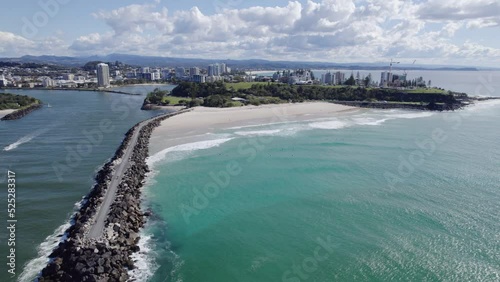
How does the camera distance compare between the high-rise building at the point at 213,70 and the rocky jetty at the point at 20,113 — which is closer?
the rocky jetty at the point at 20,113

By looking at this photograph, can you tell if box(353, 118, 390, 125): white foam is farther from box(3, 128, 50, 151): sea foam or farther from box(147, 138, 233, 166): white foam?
box(3, 128, 50, 151): sea foam

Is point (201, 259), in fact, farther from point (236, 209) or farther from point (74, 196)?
point (74, 196)

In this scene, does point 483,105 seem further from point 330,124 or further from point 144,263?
point 144,263

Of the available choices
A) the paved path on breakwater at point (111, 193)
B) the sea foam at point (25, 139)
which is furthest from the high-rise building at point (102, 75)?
the paved path on breakwater at point (111, 193)

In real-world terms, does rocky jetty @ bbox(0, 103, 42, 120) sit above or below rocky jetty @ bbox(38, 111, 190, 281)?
above

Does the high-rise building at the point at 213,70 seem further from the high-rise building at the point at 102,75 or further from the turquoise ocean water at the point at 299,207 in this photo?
the turquoise ocean water at the point at 299,207

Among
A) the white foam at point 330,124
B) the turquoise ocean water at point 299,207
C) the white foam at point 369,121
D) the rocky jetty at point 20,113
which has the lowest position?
the turquoise ocean water at point 299,207

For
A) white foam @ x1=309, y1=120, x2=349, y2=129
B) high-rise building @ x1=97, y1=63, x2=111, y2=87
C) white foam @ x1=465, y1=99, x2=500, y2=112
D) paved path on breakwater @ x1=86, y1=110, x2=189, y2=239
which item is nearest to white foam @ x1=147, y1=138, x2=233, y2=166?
paved path on breakwater @ x1=86, y1=110, x2=189, y2=239
